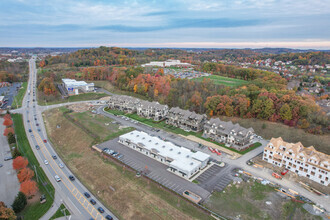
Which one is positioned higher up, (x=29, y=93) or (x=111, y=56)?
(x=111, y=56)

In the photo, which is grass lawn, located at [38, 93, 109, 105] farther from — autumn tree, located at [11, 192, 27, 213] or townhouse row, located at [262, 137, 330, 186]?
townhouse row, located at [262, 137, 330, 186]

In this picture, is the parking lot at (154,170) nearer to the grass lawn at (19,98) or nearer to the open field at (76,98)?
the open field at (76,98)

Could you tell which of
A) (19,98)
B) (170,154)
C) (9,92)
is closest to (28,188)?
(170,154)

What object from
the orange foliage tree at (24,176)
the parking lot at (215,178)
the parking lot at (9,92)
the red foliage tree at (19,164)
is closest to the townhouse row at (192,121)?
the parking lot at (215,178)

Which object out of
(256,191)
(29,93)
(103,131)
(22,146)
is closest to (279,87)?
(256,191)

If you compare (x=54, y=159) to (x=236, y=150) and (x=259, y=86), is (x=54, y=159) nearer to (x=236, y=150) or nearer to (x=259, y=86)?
(x=236, y=150)

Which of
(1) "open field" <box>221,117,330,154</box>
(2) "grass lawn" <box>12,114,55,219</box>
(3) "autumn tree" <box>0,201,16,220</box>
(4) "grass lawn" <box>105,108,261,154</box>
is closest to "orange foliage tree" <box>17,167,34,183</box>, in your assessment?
(2) "grass lawn" <box>12,114,55,219</box>
